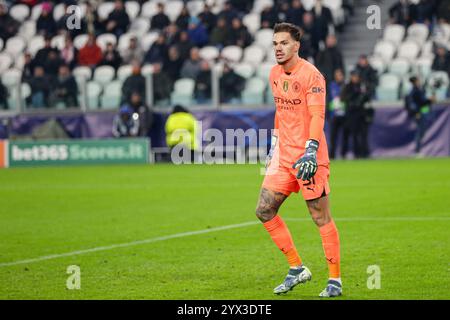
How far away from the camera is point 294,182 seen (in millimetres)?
8781

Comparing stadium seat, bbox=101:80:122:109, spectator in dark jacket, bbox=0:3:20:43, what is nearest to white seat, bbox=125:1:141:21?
spectator in dark jacket, bbox=0:3:20:43

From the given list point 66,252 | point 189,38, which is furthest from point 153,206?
point 189,38

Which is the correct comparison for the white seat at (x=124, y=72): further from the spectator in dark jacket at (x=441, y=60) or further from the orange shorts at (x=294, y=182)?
the orange shorts at (x=294, y=182)

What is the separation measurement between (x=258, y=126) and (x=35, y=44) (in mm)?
8583

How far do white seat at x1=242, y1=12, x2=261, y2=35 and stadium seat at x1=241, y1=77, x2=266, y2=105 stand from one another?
9.69 feet

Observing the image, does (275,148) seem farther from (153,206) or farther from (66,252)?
(153,206)

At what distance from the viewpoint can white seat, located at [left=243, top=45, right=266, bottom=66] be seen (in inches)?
1110

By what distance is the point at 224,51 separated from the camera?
28.8m

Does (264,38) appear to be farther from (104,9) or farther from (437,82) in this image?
(104,9)

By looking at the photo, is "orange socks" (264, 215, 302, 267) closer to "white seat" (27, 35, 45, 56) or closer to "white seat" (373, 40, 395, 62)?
"white seat" (373, 40, 395, 62)

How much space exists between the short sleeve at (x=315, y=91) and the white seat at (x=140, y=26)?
23.3 meters

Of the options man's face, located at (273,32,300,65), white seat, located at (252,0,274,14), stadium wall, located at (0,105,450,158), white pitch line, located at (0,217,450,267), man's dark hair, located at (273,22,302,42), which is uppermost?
white seat, located at (252,0,274,14)

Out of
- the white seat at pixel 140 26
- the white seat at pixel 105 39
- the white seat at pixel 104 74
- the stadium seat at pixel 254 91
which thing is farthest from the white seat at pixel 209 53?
the white seat at pixel 105 39
